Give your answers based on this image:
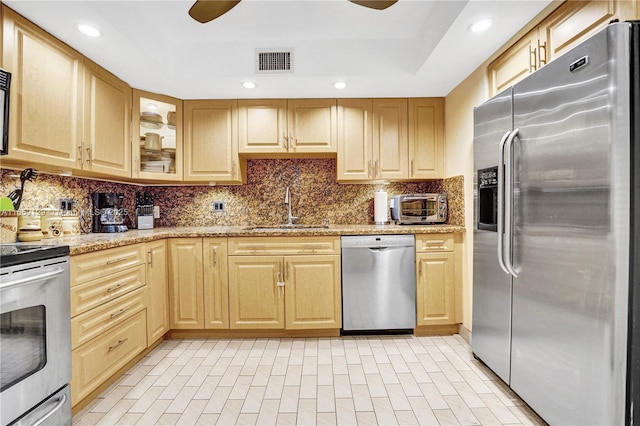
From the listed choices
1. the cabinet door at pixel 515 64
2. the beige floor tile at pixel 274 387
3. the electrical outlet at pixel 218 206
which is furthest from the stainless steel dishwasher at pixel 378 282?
the electrical outlet at pixel 218 206

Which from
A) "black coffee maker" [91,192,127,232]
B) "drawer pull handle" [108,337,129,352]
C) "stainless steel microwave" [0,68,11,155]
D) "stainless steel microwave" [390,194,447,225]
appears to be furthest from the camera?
"stainless steel microwave" [390,194,447,225]

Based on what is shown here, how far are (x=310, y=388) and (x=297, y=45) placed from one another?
248cm

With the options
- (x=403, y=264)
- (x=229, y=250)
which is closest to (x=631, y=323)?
(x=403, y=264)

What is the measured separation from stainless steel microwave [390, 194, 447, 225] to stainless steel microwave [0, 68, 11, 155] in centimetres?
266

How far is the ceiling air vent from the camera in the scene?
100 inches

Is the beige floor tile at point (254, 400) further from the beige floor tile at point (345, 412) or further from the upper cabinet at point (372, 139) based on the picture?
the upper cabinet at point (372, 139)

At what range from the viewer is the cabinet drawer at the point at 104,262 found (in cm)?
173

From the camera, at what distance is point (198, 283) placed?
8.88 feet

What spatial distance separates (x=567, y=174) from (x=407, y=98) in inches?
77.5

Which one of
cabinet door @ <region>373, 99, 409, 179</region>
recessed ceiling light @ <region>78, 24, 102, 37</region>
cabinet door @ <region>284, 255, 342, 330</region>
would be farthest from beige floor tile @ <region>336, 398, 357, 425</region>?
recessed ceiling light @ <region>78, 24, 102, 37</region>

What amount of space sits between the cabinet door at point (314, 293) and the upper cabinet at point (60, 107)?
166cm

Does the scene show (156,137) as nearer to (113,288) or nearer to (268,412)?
(113,288)

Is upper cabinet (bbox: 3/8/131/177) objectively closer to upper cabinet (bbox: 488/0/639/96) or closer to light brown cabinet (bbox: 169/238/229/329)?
light brown cabinet (bbox: 169/238/229/329)

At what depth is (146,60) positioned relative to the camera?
2295 millimetres
